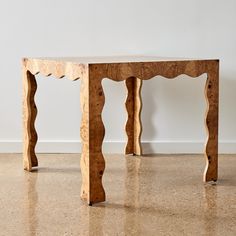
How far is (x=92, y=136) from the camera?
1.88 meters

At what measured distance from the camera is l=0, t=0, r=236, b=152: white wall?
2.64 meters

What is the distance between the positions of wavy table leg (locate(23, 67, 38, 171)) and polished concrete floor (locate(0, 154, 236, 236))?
0.05m

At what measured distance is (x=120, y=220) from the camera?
5.72 feet

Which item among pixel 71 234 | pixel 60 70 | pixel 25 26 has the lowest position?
pixel 71 234

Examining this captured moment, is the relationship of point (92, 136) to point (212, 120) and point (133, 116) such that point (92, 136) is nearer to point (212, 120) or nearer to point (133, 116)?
point (212, 120)

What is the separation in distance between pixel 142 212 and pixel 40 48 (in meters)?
1.14

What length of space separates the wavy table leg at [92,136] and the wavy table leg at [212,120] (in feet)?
1.48

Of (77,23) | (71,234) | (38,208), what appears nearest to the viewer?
(71,234)

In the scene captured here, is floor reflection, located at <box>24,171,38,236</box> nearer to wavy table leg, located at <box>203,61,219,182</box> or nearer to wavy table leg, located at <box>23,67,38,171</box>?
wavy table leg, located at <box>23,67,38,171</box>

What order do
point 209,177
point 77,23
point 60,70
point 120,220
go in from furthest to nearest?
point 77,23
point 209,177
point 60,70
point 120,220

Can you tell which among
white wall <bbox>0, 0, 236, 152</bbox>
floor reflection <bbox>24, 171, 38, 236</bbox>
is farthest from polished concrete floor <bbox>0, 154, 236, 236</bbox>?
white wall <bbox>0, 0, 236, 152</bbox>

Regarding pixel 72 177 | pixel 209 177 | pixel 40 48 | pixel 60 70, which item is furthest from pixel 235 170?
pixel 40 48

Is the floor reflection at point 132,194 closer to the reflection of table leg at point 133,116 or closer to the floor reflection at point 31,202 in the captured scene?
the reflection of table leg at point 133,116

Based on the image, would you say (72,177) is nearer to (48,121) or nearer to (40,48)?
Answer: (48,121)
